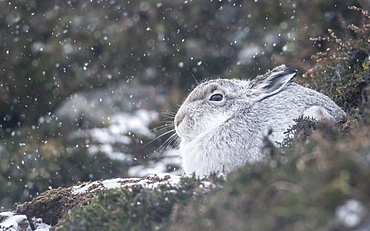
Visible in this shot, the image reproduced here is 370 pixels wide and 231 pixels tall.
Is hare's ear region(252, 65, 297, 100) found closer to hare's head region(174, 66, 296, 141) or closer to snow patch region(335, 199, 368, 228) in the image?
hare's head region(174, 66, 296, 141)

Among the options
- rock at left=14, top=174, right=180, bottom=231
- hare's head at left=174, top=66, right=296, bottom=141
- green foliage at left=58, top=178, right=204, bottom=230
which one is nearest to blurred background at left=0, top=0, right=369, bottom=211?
hare's head at left=174, top=66, right=296, bottom=141

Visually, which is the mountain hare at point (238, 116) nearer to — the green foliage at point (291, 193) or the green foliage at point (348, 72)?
the green foliage at point (348, 72)

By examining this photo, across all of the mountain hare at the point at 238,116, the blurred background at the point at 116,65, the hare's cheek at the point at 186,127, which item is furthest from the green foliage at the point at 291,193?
the blurred background at the point at 116,65

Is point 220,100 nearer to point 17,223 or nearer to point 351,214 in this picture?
point 17,223

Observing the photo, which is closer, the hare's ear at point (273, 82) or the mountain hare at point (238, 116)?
→ the mountain hare at point (238, 116)

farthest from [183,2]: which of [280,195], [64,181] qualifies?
[280,195]

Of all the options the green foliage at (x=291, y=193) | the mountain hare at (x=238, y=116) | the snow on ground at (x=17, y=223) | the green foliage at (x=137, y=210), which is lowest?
the green foliage at (x=291, y=193)

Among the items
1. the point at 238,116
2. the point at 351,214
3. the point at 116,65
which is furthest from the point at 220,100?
the point at 116,65
